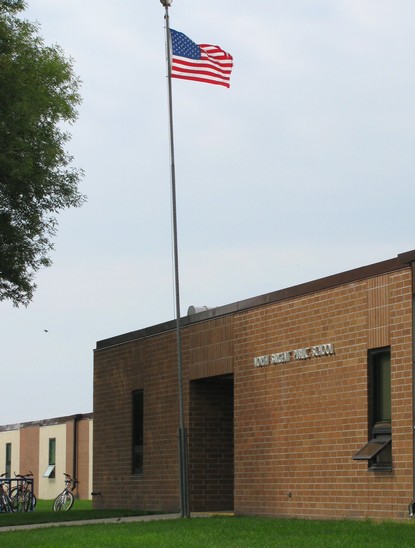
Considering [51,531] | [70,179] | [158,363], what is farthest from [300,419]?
[70,179]

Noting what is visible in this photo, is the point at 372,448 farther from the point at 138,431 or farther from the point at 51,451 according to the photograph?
the point at 51,451

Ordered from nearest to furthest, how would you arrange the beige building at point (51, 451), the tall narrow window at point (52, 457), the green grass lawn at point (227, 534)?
1. the green grass lawn at point (227, 534)
2. the beige building at point (51, 451)
3. the tall narrow window at point (52, 457)

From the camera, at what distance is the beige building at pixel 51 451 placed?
54375 mm

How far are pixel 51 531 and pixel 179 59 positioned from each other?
10357 mm

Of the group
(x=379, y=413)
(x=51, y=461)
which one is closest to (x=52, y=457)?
(x=51, y=461)

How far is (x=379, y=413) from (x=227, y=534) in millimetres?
4340

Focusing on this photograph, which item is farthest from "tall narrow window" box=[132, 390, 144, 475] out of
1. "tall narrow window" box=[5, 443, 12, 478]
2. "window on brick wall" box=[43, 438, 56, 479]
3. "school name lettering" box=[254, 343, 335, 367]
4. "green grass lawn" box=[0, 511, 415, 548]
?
"tall narrow window" box=[5, 443, 12, 478]

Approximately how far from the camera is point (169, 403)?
1200 inches

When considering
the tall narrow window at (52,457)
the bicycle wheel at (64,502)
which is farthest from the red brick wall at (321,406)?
the tall narrow window at (52,457)

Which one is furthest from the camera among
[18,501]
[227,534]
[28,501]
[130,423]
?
[28,501]

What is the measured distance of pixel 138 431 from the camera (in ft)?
107

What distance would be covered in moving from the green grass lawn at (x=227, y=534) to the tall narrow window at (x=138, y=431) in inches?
356

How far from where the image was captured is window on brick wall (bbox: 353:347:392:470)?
70.7ft

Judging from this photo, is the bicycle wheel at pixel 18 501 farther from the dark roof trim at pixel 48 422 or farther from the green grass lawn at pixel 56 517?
the dark roof trim at pixel 48 422
